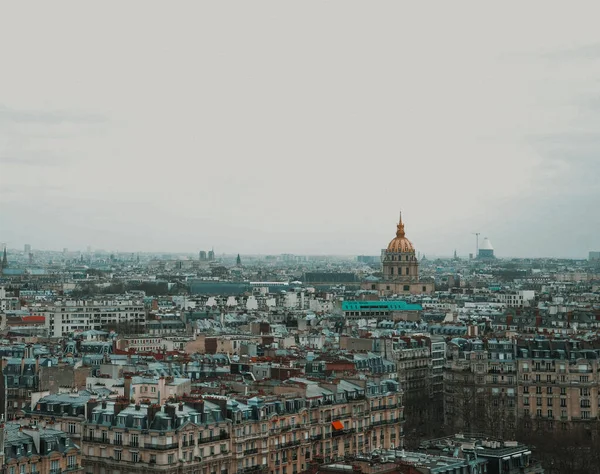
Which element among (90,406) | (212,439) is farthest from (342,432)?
(90,406)

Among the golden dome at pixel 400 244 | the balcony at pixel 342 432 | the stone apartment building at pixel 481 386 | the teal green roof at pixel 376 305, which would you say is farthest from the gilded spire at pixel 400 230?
the balcony at pixel 342 432

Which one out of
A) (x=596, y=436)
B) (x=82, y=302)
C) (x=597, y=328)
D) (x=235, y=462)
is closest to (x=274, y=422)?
(x=235, y=462)

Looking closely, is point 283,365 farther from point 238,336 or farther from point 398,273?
point 398,273

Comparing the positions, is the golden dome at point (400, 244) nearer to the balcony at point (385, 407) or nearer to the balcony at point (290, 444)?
the balcony at point (385, 407)

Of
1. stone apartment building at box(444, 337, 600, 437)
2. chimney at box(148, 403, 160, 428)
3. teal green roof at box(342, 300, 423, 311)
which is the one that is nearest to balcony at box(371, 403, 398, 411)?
stone apartment building at box(444, 337, 600, 437)

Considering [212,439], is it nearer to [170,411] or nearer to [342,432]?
[170,411]

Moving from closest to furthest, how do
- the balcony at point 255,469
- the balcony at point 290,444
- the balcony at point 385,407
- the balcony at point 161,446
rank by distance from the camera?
1. the balcony at point 161,446
2. the balcony at point 255,469
3. the balcony at point 290,444
4. the balcony at point 385,407

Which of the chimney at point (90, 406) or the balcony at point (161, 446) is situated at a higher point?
the chimney at point (90, 406)
